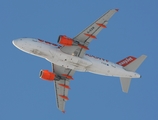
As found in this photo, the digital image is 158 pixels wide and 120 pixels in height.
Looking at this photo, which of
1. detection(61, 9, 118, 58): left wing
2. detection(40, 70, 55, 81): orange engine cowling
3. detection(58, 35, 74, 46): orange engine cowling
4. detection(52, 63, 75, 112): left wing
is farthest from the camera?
detection(52, 63, 75, 112): left wing

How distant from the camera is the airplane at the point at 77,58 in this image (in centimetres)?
7319

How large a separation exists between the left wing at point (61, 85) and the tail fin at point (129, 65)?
37.9 ft

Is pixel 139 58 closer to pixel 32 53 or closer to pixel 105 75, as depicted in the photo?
pixel 105 75

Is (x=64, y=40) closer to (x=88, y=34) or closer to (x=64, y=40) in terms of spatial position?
(x=64, y=40)

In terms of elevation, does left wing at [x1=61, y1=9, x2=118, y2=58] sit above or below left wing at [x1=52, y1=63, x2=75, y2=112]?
above

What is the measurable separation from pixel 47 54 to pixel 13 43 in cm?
705

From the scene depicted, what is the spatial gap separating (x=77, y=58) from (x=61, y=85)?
1265 cm

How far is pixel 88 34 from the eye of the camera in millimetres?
73312

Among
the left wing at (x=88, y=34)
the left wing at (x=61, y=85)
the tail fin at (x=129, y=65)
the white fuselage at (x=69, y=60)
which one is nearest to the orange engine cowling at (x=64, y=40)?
the left wing at (x=88, y=34)

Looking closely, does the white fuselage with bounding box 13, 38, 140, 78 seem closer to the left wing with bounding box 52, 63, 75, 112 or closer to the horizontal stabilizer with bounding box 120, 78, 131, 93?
the horizontal stabilizer with bounding box 120, 78, 131, 93

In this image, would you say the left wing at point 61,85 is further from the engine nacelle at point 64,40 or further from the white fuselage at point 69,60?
the engine nacelle at point 64,40

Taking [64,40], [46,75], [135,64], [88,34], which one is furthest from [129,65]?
[46,75]

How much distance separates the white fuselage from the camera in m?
73.9

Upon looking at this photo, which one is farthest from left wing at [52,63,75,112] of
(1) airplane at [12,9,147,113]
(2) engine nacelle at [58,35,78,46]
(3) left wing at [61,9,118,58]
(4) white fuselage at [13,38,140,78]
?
(2) engine nacelle at [58,35,78,46]
